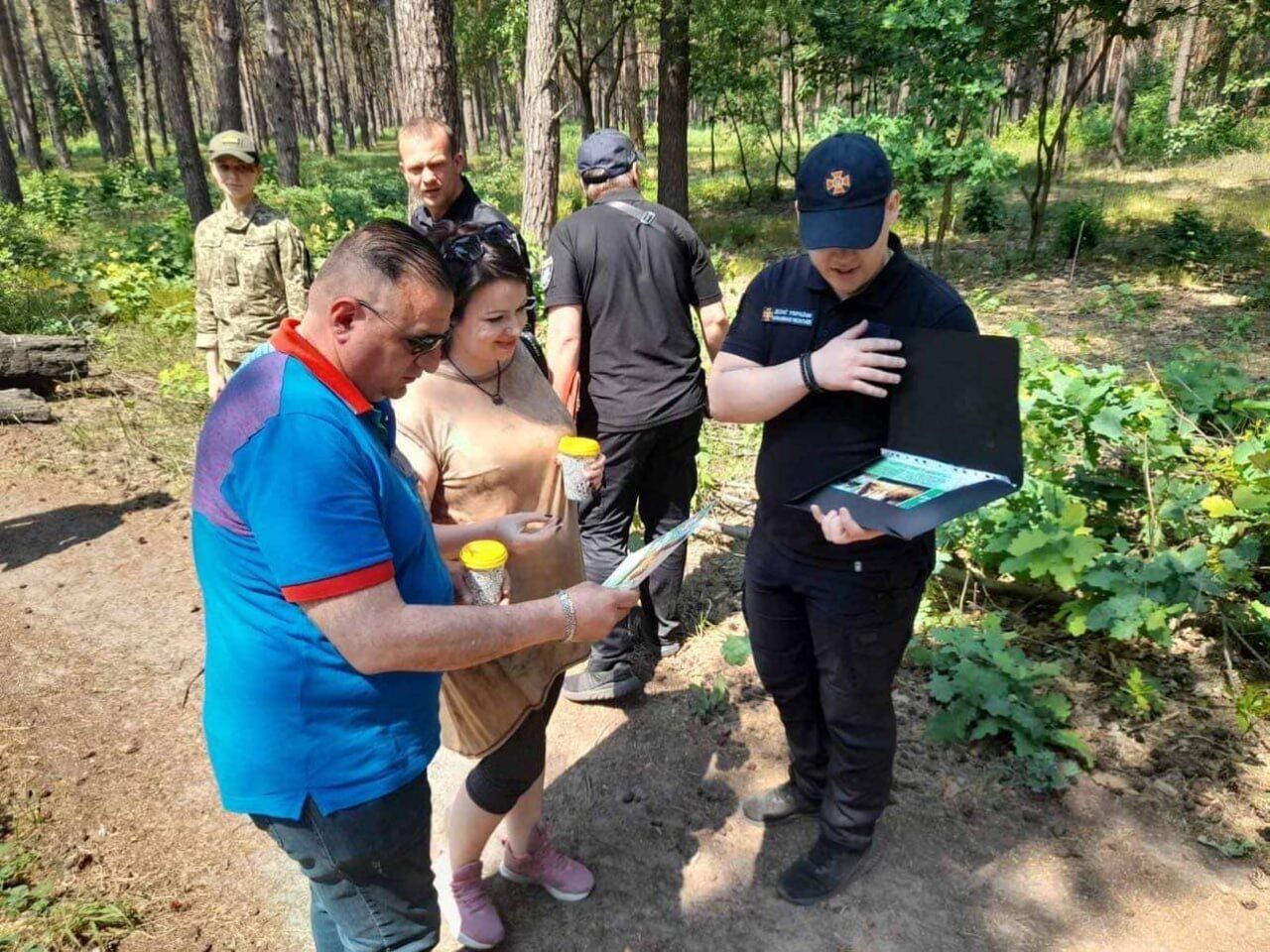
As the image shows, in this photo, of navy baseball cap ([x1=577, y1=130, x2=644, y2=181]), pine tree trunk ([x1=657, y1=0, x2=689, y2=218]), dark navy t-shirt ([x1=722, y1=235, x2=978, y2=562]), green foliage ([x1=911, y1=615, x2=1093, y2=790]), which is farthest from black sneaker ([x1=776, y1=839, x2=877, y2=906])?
pine tree trunk ([x1=657, y1=0, x2=689, y2=218])

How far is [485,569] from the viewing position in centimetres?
173

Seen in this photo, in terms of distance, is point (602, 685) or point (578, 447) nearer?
point (578, 447)

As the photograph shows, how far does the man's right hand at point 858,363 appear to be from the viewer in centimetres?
184

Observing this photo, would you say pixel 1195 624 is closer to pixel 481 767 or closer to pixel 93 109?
pixel 481 767

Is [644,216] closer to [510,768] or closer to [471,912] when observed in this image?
[510,768]

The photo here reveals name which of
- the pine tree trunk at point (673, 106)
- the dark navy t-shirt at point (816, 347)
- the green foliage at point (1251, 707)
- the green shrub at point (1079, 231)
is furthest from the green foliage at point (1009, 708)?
the pine tree trunk at point (673, 106)

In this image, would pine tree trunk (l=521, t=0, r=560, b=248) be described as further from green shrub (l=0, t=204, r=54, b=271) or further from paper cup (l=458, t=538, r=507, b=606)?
green shrub (l=0, t=204, r=54, b=271)

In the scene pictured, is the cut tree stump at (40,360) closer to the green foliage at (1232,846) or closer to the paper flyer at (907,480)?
the paper flyer at (907,480)

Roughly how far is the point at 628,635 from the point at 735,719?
575 mm

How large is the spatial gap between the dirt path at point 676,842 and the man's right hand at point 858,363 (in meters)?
1.71

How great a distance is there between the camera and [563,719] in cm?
347

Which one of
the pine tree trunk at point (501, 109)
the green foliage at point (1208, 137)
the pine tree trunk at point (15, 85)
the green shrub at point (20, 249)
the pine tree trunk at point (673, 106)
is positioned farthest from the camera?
the pine tree trunk at point (501, 109)

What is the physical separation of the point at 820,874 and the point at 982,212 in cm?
1249

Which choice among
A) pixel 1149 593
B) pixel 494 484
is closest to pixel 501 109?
pixel 1149 593
